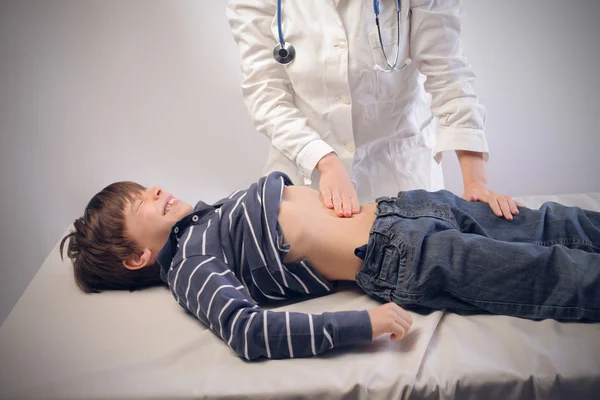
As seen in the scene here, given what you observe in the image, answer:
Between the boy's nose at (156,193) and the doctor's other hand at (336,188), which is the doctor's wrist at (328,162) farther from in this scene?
the boy's nose at (156,193)

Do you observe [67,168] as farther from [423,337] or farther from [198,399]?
[423,337]

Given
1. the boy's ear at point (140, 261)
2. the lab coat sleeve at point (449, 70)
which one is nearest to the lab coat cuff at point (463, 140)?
the lab coat sleeve at point (449, 70)

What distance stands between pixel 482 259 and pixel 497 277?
5cm

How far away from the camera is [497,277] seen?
1.16 meters

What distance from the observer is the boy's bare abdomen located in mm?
1326

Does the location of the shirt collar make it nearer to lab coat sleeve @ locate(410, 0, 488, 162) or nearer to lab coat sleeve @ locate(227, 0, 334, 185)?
lab coat sleeve @ locate(227, 0, 334, 185)

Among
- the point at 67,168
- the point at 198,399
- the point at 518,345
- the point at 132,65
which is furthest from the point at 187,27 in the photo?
the point at 518,345

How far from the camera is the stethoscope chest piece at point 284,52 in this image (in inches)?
58.2

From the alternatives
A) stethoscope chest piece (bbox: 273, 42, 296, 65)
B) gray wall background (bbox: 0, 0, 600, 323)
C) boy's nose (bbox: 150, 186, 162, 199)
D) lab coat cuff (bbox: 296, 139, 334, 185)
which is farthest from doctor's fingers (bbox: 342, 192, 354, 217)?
gray wall background (bbox: 0, 0, 600, 323)

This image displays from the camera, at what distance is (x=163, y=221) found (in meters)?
1.48

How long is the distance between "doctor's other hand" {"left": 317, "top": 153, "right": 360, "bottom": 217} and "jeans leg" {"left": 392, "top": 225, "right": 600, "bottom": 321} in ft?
0.62

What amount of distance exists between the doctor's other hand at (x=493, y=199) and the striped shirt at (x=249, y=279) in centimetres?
43

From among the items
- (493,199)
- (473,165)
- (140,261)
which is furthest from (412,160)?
(140,261)

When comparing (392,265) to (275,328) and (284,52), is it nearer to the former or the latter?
(275,328)
